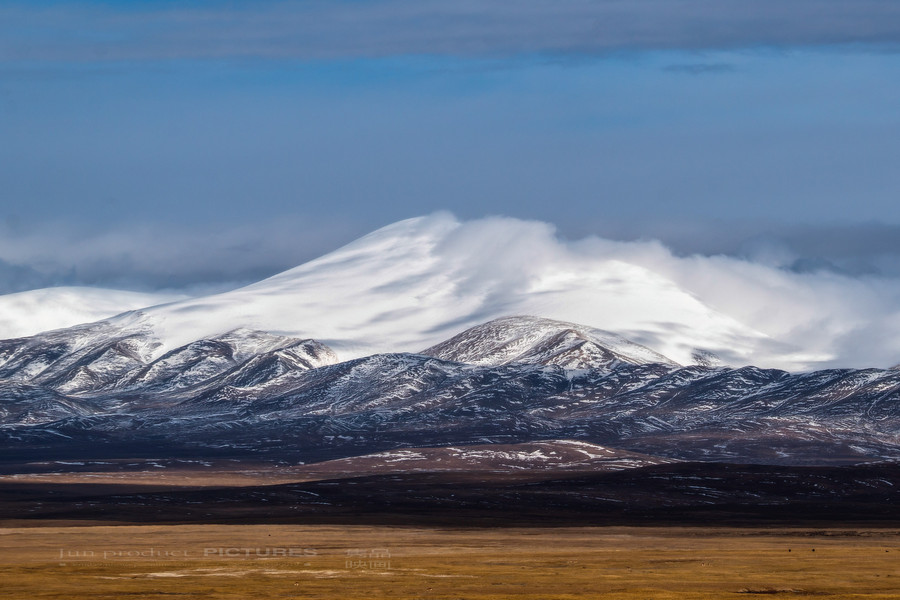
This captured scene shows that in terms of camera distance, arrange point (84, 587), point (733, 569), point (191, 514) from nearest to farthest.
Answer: point (84, 587)
point (733, 569)
point (191, 514)

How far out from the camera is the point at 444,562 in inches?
4739

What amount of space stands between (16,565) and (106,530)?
46.5m

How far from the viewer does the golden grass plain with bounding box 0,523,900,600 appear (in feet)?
316

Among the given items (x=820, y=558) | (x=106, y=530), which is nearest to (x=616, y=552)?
(x=820, y=558)

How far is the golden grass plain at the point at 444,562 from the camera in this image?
96188 mm

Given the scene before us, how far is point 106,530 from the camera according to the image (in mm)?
162375

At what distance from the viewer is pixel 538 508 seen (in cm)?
19700

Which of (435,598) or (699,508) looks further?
(699,508)

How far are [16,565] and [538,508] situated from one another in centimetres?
9172

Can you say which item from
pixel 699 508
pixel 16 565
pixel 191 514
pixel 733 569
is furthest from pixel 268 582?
pixel 699 508

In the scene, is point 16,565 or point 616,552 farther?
point 616,552

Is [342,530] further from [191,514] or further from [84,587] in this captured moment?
[84,587]

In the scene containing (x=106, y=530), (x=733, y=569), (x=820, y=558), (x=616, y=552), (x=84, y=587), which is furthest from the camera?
(x=106, y=530)

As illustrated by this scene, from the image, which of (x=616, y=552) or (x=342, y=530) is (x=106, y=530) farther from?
(x=616, y=552)
